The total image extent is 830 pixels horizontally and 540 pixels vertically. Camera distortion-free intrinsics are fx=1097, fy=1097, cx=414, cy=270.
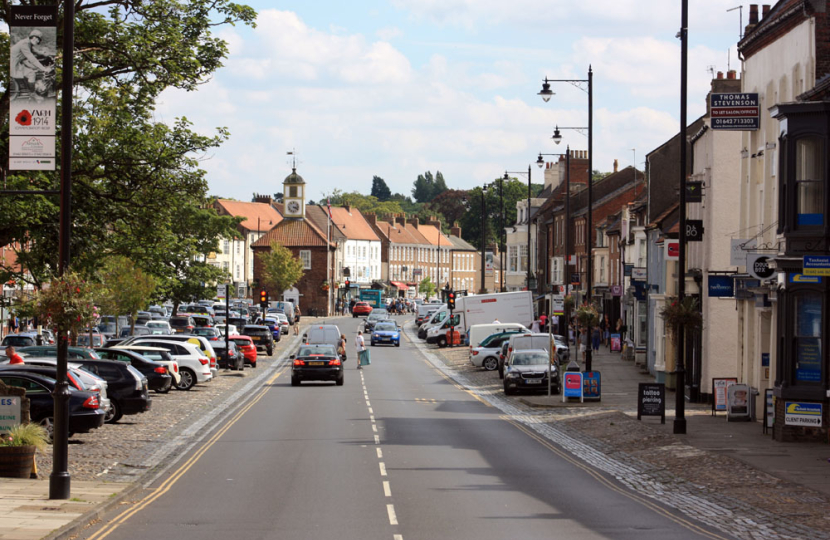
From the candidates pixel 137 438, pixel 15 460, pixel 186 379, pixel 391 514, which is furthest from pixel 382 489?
pixel 186 379

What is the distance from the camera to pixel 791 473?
18.2 metres

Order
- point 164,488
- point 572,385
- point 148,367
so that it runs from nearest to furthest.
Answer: point 164,488
point 572,385
point 148,367

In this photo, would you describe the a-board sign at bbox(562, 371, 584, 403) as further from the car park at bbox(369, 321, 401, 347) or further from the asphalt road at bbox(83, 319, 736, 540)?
the car park at bbox(369, 321, 401, 347)

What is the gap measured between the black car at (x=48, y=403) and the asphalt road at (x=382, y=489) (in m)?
2.10

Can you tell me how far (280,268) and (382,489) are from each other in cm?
10143

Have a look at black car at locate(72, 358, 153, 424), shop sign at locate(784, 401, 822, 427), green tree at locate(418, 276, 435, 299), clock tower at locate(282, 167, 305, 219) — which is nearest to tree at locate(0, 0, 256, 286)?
black car at locate(72, 358, 153, 424)

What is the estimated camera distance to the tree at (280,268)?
382 ft

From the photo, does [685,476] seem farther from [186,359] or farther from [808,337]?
[186,359]

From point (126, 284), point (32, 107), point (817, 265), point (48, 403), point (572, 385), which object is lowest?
point (572, 385)

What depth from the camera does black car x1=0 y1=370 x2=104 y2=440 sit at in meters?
20.8

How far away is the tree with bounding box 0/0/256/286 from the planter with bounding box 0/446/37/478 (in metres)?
8.09

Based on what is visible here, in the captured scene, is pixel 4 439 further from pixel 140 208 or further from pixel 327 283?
pixel 327 283

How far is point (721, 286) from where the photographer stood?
1095 inches

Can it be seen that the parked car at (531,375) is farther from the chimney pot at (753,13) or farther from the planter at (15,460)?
the planter at (15,460)
